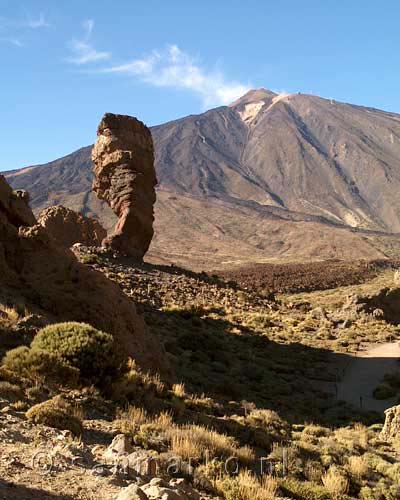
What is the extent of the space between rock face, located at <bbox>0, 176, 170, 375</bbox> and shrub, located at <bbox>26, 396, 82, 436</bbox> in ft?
A: 13.3

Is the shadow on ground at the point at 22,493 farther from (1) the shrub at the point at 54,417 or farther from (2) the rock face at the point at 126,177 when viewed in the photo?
(2) the rock face at the point at 126,177

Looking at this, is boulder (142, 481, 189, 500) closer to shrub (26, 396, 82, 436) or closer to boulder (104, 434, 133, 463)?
boulder (104, 434, 133, 463)

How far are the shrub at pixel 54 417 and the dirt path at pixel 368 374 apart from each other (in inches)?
460

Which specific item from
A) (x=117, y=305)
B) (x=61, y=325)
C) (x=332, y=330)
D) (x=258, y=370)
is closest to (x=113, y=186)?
(x=332, y=330)

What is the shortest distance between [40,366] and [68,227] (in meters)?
30.2

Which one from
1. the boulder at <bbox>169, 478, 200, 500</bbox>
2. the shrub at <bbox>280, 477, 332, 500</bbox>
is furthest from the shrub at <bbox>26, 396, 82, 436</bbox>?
the shrub at <bbox>280, 477, 332, 500</bbox>

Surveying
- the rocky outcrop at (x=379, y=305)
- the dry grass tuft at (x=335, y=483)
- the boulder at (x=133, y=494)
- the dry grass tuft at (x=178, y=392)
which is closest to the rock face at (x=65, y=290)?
the dry grass tuft at (x=178, y=392)

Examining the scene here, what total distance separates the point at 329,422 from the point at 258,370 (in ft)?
17.5

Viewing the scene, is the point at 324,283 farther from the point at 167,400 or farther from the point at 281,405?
the point at 167,400

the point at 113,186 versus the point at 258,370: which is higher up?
the point at 113,186

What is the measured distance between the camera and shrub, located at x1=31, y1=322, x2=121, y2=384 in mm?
9289

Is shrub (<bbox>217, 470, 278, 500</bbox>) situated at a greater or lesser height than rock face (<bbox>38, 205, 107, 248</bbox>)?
lesser

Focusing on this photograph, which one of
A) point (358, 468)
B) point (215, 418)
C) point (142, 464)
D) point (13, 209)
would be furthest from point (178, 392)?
point (13, 209)

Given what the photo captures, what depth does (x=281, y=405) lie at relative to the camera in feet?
49.3
